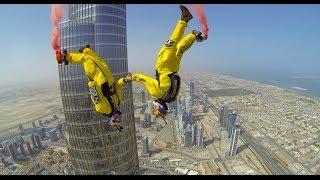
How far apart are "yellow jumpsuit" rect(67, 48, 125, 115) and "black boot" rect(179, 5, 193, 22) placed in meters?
1.88

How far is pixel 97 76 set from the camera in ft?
22.0

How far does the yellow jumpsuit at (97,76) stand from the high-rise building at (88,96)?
15.3m

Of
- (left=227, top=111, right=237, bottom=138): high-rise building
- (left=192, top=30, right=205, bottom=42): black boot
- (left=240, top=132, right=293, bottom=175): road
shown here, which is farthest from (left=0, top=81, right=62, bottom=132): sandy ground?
(left=192, top=30, right=205, bottom=42): black boot

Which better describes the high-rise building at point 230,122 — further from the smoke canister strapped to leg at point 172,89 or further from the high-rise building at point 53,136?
the smoke canister strapped to leg at point 172,89

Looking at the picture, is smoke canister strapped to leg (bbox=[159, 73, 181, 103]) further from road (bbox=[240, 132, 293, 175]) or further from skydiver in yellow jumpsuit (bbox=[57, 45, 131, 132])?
road (bbox=[240, 132, 293, 175])

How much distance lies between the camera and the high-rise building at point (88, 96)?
2186 cm

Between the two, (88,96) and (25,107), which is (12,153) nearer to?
(88,96)

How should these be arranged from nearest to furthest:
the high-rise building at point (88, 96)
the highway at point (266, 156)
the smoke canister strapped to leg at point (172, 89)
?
the smoke canister strapped to leg at point (172, 89)
the high-rise building at point (88, 96)
the highway at point (266, 156)

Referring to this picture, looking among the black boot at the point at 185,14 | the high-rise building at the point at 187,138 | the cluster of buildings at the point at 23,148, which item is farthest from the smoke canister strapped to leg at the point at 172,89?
the cluster of buildings at the point at 23,148

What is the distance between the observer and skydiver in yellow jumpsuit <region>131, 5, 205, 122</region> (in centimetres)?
640

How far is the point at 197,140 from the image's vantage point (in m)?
57.1

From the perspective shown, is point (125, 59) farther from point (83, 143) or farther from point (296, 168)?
point (296, 168)

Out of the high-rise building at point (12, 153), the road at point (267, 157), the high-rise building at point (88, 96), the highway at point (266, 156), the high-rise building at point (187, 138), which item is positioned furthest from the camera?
the high-rise building at point (187, 138)

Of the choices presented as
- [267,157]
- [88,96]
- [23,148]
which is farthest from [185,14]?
[23,148]
